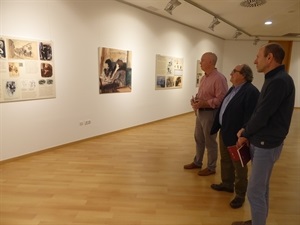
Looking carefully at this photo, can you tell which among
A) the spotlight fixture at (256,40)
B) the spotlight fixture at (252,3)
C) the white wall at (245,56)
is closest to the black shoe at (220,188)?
the spotlight fixture at (252,3)

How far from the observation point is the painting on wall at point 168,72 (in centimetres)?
733

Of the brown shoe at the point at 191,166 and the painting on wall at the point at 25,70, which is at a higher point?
the painting on wall at the point at 25,70

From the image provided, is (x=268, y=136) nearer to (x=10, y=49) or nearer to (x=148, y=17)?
(x=10, y=49)

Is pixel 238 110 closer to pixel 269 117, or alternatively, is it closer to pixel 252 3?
pixel 269 117

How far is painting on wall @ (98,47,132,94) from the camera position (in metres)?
5.51

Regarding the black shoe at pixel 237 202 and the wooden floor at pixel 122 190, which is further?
the black shoe at pixel 237 202

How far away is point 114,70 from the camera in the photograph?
5820mm

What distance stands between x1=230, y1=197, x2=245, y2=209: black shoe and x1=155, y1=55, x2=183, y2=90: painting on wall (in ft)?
16.4

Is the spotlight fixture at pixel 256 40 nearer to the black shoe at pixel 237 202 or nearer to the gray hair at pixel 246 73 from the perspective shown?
the gray hair at pixel 246 73

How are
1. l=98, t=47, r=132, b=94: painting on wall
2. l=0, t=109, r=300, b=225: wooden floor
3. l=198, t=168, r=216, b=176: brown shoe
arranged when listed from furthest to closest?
l=98, t=47, r=132, b=94: painting on wall → l=198, t=168, r=216, b=176: brown shoe → l=0, t=109, r=300, b=225: wooden floor

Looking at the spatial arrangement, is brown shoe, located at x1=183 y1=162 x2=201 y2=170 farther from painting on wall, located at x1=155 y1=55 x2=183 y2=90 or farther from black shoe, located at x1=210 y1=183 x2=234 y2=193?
painting on wall, located at x1=155 y1=55 x2=183 y2=90

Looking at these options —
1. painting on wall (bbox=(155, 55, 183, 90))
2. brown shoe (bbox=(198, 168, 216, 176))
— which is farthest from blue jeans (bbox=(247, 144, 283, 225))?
painting on wall (bbox=(155, 55, 183, 90))

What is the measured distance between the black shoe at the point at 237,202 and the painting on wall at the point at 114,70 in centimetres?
381

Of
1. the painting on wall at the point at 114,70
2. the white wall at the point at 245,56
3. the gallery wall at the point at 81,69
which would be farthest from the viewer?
the white wall at the point at 245,56
